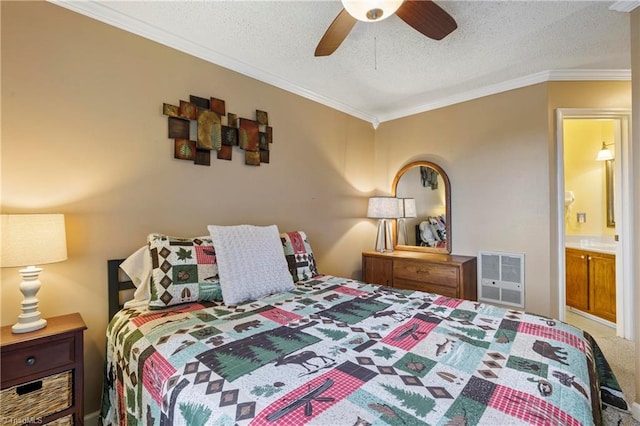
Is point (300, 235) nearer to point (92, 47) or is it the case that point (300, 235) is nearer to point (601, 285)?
point (92, 47)

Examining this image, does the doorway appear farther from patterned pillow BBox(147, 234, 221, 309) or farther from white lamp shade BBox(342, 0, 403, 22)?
patterned pillow BBox(147, 234, 221, 309)

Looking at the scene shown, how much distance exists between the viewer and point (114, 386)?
153 cm

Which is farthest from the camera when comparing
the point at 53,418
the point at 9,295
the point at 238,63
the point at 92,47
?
the point at 238,63

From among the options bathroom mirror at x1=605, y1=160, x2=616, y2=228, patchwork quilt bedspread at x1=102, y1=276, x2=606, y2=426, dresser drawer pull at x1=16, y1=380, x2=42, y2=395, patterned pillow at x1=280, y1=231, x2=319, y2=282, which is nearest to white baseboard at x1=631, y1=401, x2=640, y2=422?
patchwork quilt bedspread at x1=102, y1=276, x2=606, y2=426

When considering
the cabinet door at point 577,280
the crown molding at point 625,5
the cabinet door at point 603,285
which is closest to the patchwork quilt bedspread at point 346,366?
the crown molding at point 625,5

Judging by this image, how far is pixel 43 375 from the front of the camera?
52.3 inches

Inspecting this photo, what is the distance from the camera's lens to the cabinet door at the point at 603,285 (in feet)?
10.1

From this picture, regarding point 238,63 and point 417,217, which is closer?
point 238,63

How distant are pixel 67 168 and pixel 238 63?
148cm

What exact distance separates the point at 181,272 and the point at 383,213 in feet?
7.61

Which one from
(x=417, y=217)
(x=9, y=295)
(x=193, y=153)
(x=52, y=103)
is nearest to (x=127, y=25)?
(x=52, y=103)

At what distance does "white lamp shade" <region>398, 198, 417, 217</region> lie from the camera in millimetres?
3492

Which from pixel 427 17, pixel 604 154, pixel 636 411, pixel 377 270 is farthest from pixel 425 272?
pixel 604 154

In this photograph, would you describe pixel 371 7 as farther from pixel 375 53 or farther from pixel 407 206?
pixel 407 206
